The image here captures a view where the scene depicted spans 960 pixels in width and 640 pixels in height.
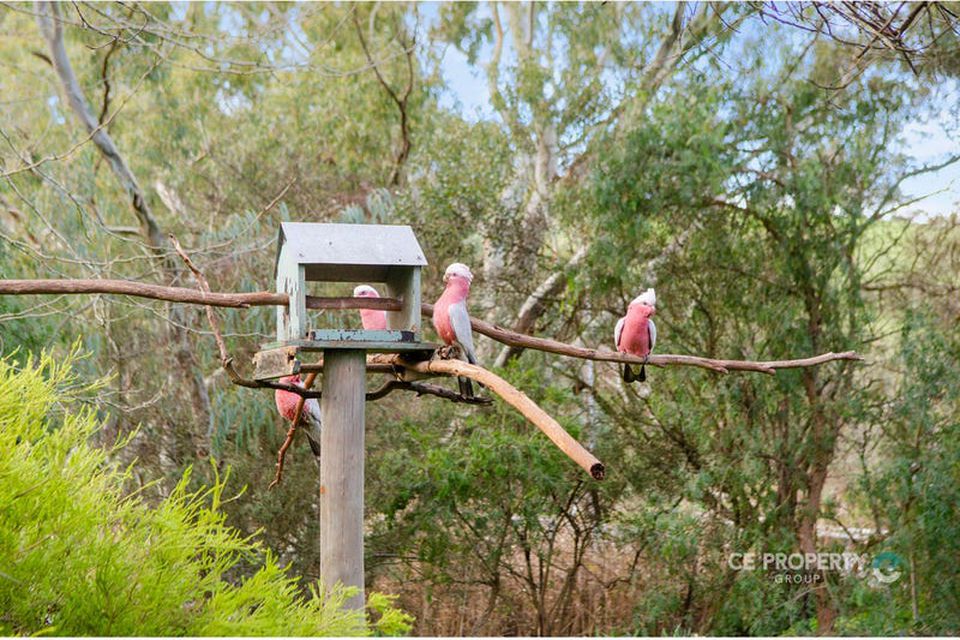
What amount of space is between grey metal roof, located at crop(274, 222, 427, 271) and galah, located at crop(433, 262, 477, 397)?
10 cm

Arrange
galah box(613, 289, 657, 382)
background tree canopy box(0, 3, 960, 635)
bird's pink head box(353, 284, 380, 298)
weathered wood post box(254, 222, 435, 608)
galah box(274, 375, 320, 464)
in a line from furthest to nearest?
background tree canopy box(0, 3, 960, 635), galah box(613, 289, 657, 382), galah box(274, 375, 320, 464), bird's pink head box(353, 284, 380, 298), weathered wood post box(254, 222, 435, 608)

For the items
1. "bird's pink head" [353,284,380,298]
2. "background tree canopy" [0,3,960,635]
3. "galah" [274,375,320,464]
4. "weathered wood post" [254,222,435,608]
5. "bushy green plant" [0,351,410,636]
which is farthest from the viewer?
"background tree canopy" [0,3,960,635]

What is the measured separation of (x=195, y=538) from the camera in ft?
6.41

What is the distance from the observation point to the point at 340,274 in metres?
2.79

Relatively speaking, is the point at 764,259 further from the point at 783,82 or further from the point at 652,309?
the point at 652,309

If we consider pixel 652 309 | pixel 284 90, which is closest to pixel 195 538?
pixel 652 309

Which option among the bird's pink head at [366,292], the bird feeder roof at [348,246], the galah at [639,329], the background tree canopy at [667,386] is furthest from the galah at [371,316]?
the background tree canopy at [667,386]

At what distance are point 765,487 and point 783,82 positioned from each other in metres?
2.31

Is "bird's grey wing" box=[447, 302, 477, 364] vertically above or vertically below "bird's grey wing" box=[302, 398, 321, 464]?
above

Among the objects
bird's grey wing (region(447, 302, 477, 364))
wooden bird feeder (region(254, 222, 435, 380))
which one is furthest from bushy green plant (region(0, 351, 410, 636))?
bird's grey wing (region(447, 302, 477, 364))

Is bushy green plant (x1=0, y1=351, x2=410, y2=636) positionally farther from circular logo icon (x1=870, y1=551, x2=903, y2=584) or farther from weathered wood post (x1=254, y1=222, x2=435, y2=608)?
circular logo icon (x1=870, y1=551, x2=903, y2=584)

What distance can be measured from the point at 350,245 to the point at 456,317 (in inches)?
12.3

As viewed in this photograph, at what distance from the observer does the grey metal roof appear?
2555mm

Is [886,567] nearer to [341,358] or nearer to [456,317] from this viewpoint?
[456,317]
